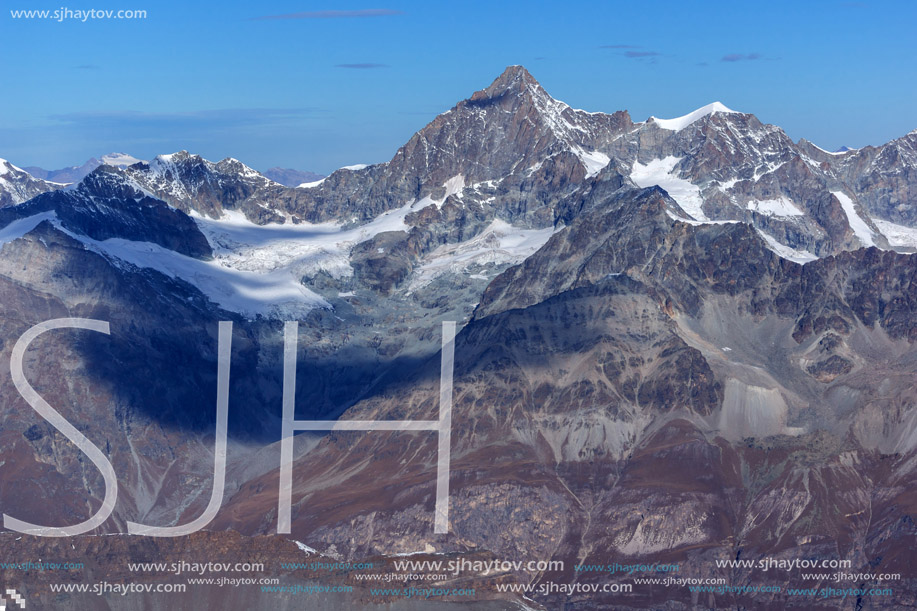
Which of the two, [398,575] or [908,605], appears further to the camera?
[908,605]

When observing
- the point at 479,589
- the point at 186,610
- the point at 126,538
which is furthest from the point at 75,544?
the point at 479,589

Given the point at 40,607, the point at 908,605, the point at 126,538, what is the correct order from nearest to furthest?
the point at 40,607
the point at 126,538
the point at 908,605

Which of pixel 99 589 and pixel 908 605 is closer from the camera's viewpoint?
pixel 99 589

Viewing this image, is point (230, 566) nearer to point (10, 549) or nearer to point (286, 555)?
point (286, 555)

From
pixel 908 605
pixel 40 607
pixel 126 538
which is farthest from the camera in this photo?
pixel 908 605

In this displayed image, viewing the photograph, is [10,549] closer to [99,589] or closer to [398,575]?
[99,589]

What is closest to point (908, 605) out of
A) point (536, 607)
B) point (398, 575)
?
point (536, 607)

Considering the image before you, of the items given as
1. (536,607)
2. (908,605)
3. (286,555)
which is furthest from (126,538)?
(908,605)

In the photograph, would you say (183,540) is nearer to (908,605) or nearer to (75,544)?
(75,544)
